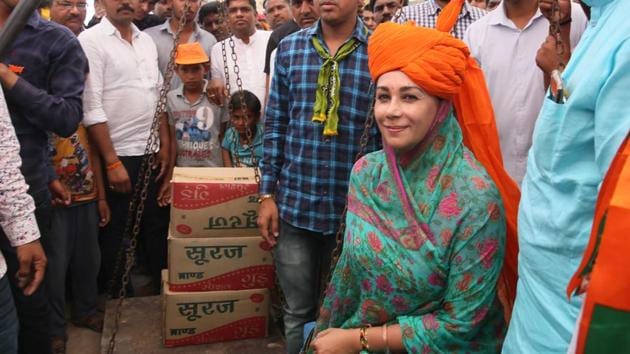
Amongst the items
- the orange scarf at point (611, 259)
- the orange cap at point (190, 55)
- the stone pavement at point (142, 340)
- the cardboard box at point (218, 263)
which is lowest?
the stone pavement at point (142, 340)

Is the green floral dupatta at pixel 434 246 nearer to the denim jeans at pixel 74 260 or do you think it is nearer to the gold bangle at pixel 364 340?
the gold bangle at pixel 364 340

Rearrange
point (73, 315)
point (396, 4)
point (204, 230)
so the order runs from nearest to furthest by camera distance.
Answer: point (204, 230)
point (73, 315)
point (396, 4)

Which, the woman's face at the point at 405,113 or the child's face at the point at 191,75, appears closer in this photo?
the woman's face at the point at 405,113

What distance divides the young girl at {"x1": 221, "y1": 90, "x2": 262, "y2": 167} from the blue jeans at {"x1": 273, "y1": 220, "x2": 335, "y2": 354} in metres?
1.11

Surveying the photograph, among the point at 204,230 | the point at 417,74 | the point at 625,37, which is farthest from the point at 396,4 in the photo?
the point at 625,37

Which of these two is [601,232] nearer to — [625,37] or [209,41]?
[625,37]

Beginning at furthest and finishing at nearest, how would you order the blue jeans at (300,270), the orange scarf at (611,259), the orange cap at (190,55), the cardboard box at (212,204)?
the orange cap at (190,55) < the cardboard box at (212,204) < the blue jeans at (300,270) < the orange scarf at (611,259)

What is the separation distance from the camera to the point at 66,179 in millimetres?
2922

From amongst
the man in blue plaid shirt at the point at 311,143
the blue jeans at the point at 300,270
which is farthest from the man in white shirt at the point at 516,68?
the blue jeans at the point at 300,270

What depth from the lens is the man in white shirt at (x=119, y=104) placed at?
315 centimetres

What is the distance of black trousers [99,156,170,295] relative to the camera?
3.44 metres

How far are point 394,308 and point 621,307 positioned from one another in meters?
0.94

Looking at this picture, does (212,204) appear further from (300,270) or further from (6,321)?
(6,321)

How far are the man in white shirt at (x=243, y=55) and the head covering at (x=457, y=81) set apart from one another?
209 centimetres
